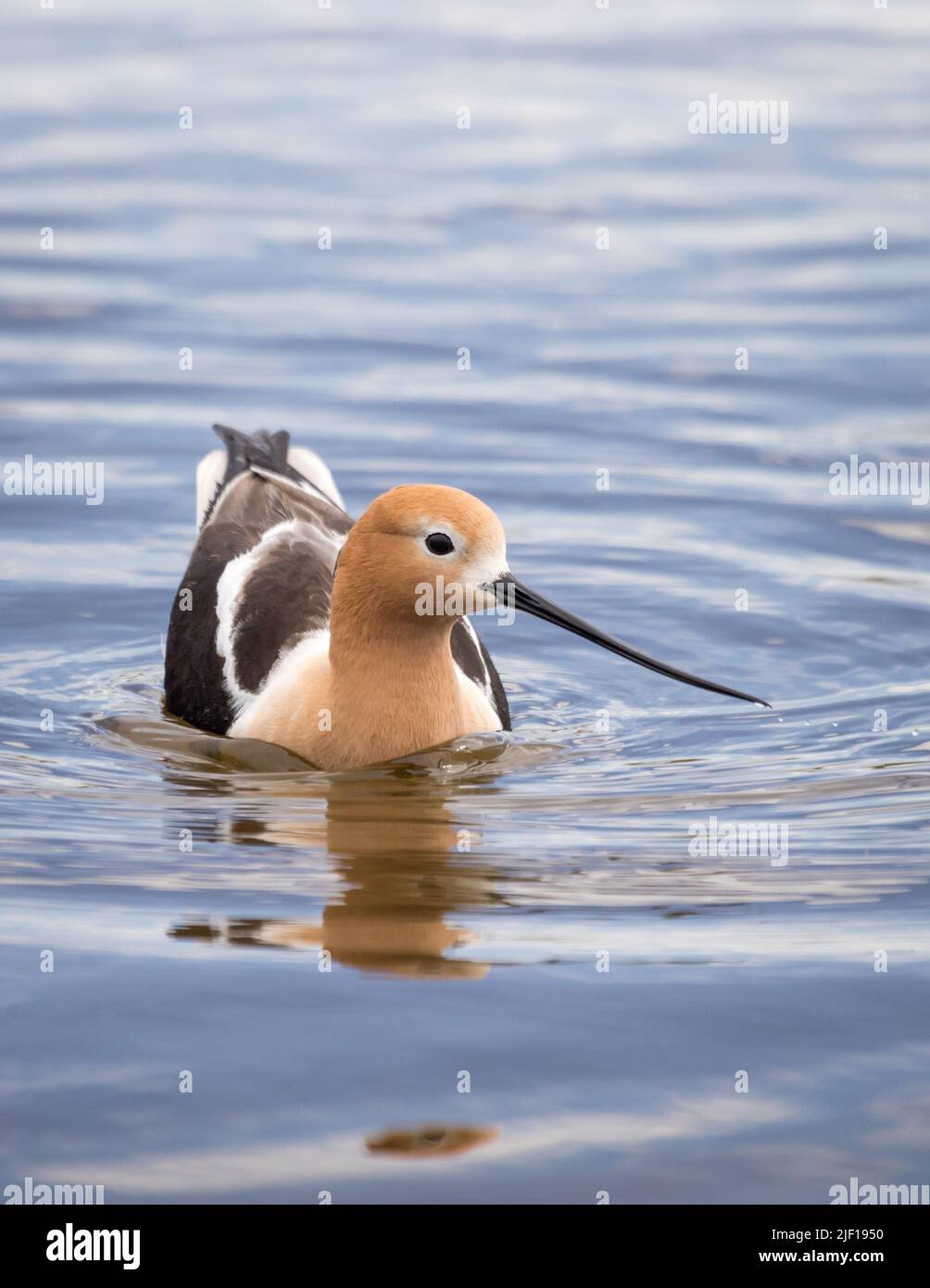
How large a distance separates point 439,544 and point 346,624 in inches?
25.2

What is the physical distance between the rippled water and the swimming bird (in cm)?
20

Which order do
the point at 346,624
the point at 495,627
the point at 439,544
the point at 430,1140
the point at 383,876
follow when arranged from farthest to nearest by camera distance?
1. the point at 495,627
2. the point at 346,624
3. the point at 439,544
4. the point at 383,876
5. the point at 430,1140

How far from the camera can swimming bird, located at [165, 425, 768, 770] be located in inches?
290

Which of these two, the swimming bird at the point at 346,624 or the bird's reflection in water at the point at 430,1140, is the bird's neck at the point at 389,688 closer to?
the swimming bird at the point at 346,624

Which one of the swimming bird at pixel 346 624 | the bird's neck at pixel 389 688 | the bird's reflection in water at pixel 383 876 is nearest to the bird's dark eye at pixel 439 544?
the swimming bird at pixel 346 624

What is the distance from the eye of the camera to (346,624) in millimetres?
7801

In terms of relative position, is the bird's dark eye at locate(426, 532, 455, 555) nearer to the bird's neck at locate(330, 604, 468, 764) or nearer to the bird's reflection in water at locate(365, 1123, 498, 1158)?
the bird's neck at locate(330, 604, 468, 764)

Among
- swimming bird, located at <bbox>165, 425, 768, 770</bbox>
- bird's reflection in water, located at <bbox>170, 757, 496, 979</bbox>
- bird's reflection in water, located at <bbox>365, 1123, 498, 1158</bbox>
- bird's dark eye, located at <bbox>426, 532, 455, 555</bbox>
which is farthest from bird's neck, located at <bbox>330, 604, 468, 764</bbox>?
bird's reflection in water, located at <bbox>365, 1123, 498, 1158</bbox>

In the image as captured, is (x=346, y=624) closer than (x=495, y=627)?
Yes

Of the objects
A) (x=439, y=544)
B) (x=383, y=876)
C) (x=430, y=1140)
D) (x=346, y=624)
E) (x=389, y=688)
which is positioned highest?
(x=439, y=544)

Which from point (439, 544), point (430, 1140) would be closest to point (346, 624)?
point (439, 544)

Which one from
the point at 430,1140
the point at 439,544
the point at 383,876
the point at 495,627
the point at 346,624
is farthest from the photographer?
the point at 495,627

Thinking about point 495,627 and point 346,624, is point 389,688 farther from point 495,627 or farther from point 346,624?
point 495,627

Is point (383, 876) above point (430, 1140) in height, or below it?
above
